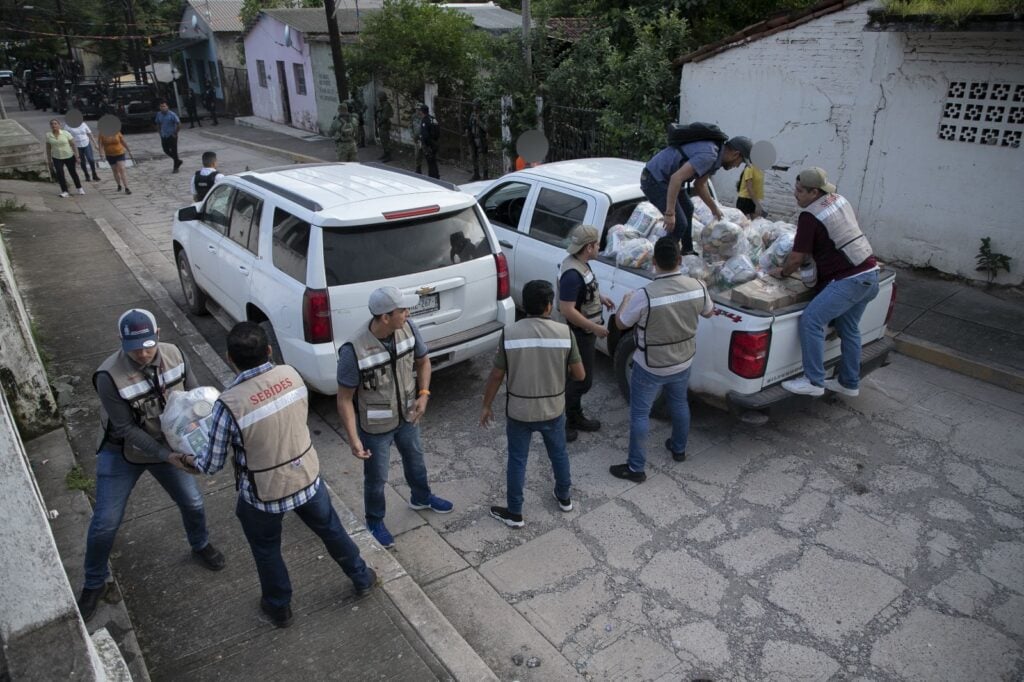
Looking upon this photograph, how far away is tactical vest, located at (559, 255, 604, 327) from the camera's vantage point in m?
5.25

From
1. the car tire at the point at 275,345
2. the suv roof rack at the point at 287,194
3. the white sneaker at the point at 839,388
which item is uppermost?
the suv roof rack at the point at 287,194

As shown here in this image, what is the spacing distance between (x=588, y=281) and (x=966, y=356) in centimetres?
401

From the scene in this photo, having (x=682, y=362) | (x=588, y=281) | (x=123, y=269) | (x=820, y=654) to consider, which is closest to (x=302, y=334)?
(x=588, y=281)

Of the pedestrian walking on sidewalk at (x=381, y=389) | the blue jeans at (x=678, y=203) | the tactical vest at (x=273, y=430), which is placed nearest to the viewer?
the tactical vest at (x=273, y=430)

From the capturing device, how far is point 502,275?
241 inches

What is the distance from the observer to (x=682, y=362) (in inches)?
192

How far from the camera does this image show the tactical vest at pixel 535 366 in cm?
428

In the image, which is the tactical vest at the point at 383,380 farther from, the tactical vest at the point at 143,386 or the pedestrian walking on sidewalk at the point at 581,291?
the pedestrian walking on sidewalk at the point at 581,291

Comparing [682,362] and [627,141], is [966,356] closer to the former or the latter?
[682,362]

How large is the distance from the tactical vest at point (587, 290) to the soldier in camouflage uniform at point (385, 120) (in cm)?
1484

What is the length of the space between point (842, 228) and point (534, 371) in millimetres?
2604

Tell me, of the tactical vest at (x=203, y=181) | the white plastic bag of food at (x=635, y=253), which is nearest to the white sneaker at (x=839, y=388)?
the white plastic bag of food at (x=635, y=253)

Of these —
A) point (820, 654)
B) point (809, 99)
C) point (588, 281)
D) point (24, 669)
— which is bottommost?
point (820, 654)

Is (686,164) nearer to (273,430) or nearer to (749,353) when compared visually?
(749,353)
